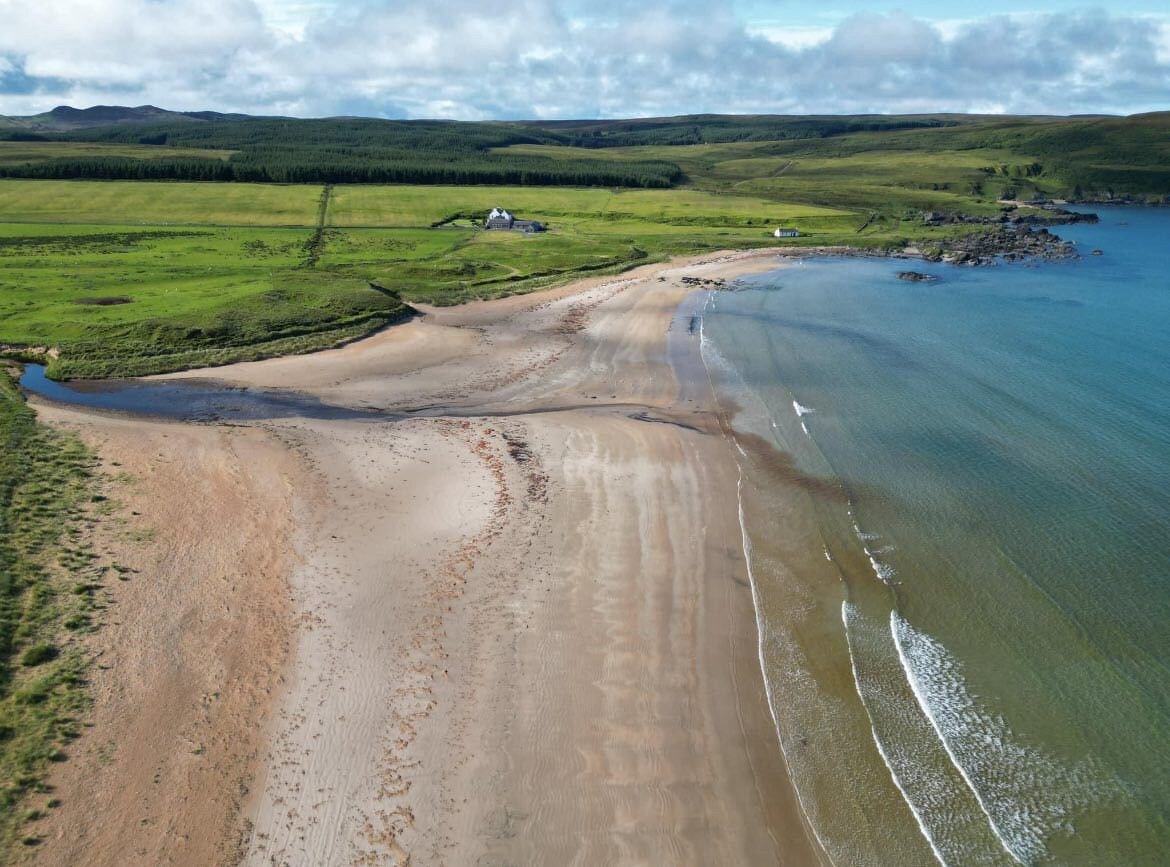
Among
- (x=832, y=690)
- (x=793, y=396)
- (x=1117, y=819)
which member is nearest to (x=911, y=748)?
(x=832, y=690)

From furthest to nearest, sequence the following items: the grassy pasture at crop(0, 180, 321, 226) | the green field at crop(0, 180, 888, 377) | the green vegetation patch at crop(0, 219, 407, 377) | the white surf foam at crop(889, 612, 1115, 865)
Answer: the grassy pasture at crop(0, 180, 321, 226) → the green field at crop(0, 180, 888, 377) → the green vegetation patch at crop(0, 219, 407, 377) → the white surf foam at crop(889, 612, 1115, 865)

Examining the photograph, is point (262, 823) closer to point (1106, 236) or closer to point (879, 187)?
point (1106, 236)

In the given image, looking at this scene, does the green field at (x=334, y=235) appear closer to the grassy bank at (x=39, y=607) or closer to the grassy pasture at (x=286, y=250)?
the grassy pasture at (x=286, y=250)

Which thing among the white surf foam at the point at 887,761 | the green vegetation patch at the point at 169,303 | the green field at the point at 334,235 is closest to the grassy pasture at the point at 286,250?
the green vegetation patch at the point at 169,303

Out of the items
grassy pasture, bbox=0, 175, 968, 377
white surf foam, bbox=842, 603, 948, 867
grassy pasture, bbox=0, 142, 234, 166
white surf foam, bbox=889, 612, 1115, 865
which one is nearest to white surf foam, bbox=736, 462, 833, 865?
white surf foam, bbox=842, 603, 948, 867

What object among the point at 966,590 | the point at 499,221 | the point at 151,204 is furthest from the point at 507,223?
the point at 966,590

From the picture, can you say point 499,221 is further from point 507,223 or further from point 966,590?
point 966,590

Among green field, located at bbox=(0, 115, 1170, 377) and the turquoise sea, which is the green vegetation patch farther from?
the turquoise sea
